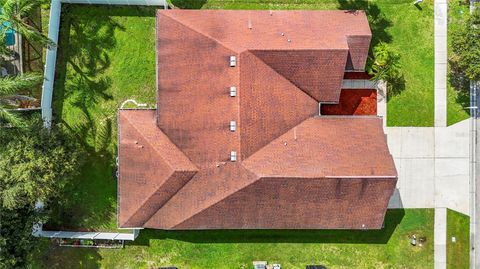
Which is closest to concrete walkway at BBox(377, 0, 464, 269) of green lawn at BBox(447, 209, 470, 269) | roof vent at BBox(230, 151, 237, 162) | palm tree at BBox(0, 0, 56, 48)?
green lawn at BBox(447, 209, 470, 269)

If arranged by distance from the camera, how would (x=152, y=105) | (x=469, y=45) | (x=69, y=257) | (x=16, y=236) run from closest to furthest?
(x=16, y=236)
(x=469, y=45)
(x=152, y=105)
(x=69, y=257)

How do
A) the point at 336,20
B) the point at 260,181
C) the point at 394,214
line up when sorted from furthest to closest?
1. the point at 394,214
2. the point at 336,20
3. the point at 260,181

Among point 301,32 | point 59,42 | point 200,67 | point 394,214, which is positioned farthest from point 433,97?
point 59,42

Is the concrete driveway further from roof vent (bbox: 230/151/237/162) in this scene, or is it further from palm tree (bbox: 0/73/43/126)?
palm tree (bbox: 0/73/43/126)

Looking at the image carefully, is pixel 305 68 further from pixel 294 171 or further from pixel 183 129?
pixel 183 129

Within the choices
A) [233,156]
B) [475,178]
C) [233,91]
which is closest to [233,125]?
[233,156]

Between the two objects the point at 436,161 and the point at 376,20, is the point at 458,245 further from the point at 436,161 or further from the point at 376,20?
the point at 376,20

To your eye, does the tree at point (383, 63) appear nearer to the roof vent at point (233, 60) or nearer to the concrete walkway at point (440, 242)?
the roof vent at point (233, 60)
